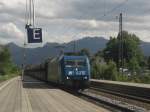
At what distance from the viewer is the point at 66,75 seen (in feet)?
135

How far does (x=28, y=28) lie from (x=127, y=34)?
107165mm

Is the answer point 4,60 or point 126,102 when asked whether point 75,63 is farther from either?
point 4,60

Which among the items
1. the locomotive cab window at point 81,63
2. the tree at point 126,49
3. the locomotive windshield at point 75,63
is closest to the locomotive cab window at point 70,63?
the locomotive windshield at point 75,63

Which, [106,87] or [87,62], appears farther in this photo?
[106,87]

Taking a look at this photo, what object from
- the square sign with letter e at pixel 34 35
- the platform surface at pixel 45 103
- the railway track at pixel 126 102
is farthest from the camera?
the square sign with letter e at pixel 34 35

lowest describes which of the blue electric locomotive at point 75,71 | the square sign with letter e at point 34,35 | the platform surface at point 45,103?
the platform surface at point 45,103

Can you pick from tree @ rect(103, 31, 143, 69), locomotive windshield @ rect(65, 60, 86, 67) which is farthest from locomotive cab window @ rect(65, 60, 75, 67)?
tree @ rect(103, 31, 143, 69)

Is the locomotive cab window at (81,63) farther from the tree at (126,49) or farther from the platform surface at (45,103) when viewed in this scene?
the tree at (126,49)

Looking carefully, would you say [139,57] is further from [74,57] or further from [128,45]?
[74,57]

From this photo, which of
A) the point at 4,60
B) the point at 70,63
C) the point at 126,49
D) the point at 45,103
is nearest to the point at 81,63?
the point at 70,63

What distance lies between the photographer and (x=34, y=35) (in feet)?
157

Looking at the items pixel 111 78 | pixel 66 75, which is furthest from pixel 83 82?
pixel 111 78

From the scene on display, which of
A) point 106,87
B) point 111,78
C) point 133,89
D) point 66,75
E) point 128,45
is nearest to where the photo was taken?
point 133,89

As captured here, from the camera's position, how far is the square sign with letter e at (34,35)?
1880 inches
